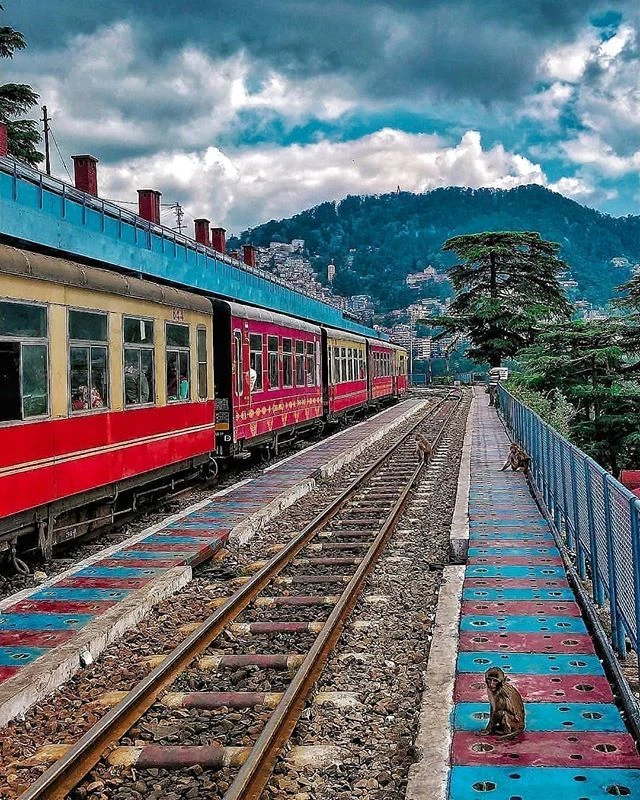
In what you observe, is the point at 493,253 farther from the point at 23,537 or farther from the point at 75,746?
the point at 75,746

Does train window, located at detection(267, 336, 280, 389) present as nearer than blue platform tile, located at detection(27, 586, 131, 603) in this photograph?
No

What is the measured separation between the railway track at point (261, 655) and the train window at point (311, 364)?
9.14m

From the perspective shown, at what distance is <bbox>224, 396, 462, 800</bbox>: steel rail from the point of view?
14.4ft

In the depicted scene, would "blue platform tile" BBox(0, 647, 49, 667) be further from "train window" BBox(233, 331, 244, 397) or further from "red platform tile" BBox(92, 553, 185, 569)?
"train window" BBox(233, 331, 244, 397)

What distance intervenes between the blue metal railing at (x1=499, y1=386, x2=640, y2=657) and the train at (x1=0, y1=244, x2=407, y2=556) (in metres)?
4.84

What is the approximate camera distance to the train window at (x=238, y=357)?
14.6m

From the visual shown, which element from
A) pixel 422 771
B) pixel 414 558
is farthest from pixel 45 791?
pixel 414 558

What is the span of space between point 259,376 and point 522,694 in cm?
1141

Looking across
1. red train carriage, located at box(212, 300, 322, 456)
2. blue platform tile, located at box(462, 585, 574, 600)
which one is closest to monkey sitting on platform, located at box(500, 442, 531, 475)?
red train carriage, located at box(212, 300, 322, 456)

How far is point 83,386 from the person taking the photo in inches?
359

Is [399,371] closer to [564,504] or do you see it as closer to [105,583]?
[564,504]

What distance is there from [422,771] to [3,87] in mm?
27773

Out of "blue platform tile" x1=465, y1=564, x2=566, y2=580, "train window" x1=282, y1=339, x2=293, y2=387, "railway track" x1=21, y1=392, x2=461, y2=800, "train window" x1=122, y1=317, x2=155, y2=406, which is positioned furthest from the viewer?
"train window" x1=282, y1=339, x2=293, y2=387

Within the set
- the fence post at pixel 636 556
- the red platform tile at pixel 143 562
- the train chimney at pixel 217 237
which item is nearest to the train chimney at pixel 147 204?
the train chimney at pixel 217 237
